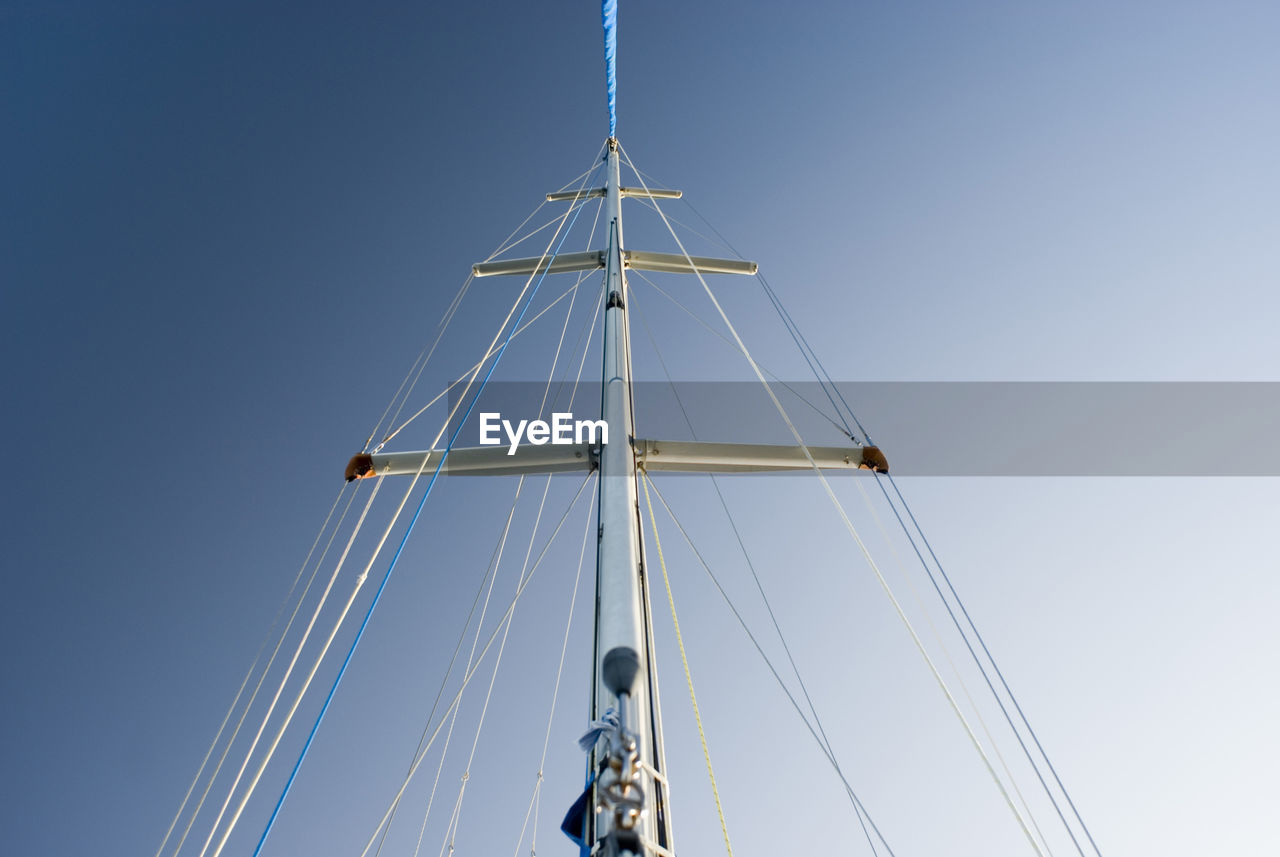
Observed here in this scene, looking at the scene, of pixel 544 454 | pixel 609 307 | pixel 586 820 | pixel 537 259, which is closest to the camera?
pixel 586 820

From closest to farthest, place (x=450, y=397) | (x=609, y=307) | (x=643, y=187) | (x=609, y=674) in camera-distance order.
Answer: (x=609, y=674) → (x=609, y=307) → (x=450, y=397) → (x=643, y=187)

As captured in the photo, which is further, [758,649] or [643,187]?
[643,187]

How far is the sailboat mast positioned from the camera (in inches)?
69.9

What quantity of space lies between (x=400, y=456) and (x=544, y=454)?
144 centimetres

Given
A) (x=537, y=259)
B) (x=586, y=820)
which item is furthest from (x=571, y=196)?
(x=586, y=820)

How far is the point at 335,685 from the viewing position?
13.2ft

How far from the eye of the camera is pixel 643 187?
11.0m

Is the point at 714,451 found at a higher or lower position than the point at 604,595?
higher

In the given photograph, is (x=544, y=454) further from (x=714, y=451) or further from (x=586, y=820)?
(x=586, y=820)

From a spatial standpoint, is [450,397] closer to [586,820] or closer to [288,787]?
[288,787]

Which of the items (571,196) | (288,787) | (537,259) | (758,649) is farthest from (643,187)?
(288,787)

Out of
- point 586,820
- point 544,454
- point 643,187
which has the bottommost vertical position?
point 586,820

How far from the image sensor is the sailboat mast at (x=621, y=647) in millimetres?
1775

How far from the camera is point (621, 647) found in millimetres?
2322
